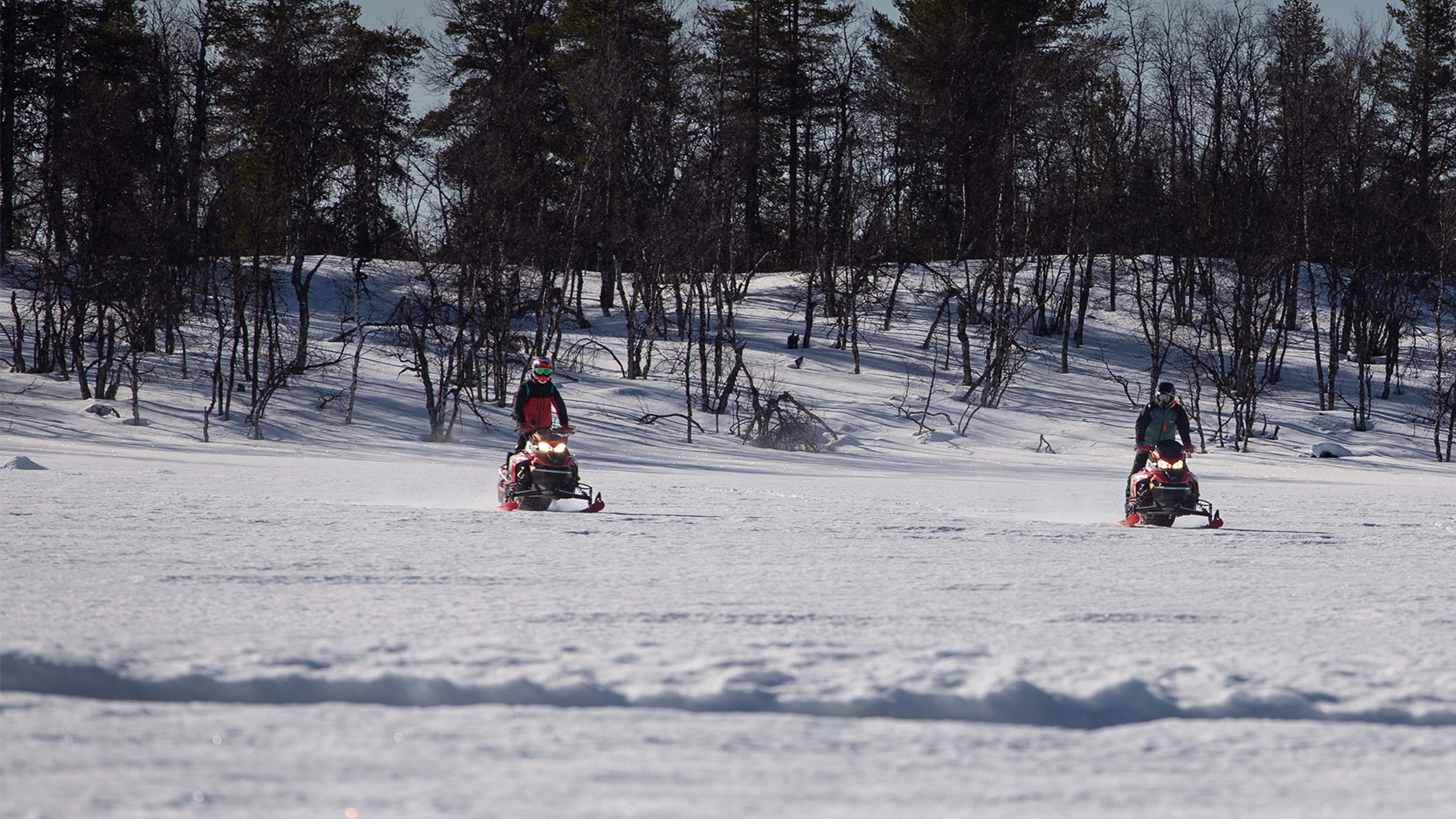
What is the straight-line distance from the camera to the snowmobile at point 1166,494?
11.3 metres

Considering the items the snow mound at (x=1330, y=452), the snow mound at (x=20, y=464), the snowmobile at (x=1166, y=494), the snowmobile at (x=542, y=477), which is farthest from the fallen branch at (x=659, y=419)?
the snowmobile at (x=1166, y=494)

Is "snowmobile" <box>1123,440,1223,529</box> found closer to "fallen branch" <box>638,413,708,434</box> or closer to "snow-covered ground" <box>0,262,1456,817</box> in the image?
"snow-covered ground" <box>0,262,1456,817</box>

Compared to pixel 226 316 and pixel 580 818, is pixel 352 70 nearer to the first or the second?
pixel 226 316

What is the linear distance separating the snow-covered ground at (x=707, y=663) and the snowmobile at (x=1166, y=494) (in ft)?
1.61

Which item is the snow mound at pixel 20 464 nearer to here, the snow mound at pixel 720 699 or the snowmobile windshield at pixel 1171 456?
the snow mound at pixel 720 699

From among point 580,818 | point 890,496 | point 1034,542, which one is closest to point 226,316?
point 890,496

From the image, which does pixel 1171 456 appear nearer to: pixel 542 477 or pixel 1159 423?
pixel 1159 423

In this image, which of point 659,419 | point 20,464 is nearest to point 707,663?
point 20,464

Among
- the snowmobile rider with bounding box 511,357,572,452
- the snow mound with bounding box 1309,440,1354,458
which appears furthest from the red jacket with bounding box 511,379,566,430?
the snow mound with bounding box 1309,440,1354,458

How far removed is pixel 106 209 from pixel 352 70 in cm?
767

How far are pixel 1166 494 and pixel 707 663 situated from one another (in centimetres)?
825

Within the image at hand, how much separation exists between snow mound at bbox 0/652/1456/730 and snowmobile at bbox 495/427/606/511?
24.8ft

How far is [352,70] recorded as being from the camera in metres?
32.2

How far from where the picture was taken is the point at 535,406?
12312 millimetres
